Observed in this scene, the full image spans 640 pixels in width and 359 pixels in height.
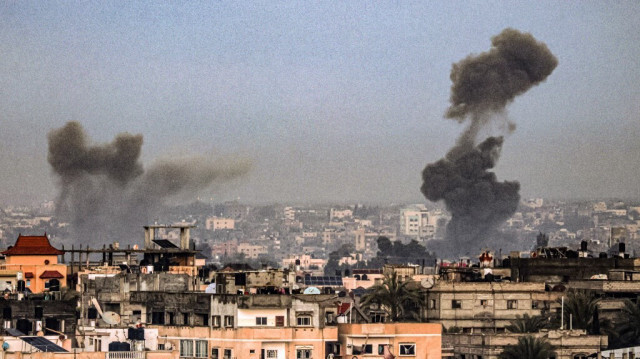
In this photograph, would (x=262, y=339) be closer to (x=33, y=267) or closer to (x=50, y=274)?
(x=50, y=274)

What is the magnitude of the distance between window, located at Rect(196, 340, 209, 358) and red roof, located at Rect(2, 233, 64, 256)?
4163 cm

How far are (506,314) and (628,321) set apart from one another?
19.2 ft

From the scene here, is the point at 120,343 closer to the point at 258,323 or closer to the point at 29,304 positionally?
the point at 258,323

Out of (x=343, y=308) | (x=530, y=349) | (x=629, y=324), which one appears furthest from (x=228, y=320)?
(x=629, y=324)

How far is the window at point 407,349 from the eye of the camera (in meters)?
66.7

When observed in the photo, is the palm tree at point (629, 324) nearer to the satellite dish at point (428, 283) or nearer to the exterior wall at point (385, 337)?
the satellite dish at point (428, 283)

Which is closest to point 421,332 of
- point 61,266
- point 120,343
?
point 120,343

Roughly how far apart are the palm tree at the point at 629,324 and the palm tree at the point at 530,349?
4.60m

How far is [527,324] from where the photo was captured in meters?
77.9

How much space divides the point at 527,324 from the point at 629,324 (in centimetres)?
406

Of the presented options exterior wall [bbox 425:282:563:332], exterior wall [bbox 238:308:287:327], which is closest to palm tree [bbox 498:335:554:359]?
exterior wall [bbox 425:282:563:332]

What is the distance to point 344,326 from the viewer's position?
219 feet

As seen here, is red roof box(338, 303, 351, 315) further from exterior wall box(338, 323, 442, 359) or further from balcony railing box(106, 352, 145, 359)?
balcony railing box(106, 352, 145, 359)

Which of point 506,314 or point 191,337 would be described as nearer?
point 191,337
